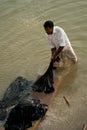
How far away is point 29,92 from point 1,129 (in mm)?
1394

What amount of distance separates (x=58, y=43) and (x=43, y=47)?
6.68 ft

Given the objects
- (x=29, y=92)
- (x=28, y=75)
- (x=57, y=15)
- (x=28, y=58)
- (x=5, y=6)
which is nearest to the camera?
(x=29, y=92)

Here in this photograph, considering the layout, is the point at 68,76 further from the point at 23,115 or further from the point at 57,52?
the point at 23,115

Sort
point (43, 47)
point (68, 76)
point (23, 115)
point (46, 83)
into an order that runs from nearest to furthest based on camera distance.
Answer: point (23, 115), point (46, 83), point (68, 76), point (43, 47)

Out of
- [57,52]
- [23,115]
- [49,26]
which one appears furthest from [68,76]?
[23,115]

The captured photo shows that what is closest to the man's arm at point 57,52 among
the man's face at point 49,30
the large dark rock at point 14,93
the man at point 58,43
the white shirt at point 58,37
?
the man at point 58,43

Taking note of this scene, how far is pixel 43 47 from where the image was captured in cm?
996

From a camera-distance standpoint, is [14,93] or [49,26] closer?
[49,26]

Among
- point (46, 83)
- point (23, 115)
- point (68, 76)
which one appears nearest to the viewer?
point (23, 115)

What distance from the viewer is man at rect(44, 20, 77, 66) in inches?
297

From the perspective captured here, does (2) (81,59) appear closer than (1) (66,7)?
Yes

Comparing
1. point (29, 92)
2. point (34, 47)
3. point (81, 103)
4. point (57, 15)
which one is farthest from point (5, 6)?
point (81, 103)

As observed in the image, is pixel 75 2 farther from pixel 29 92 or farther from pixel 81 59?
pixel 29 92

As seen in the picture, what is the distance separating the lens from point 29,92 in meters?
7.91
